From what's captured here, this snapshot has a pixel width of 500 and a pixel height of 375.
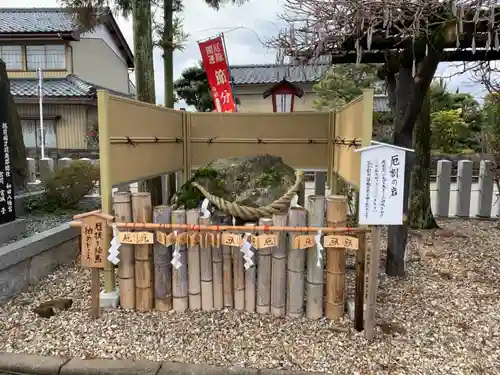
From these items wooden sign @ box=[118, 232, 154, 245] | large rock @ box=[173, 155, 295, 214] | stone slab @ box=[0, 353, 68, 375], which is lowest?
stone slab @ box=[0, 353, 68, 375]

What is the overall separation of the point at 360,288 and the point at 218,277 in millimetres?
1261

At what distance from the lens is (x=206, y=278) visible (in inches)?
138

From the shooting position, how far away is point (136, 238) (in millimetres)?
3328

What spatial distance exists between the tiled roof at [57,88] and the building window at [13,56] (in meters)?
Answer: 0.56

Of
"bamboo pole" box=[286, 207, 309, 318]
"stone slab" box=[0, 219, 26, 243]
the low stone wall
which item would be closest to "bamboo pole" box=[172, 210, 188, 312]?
"bamboo pole" box=[286, 207, 309, 318]

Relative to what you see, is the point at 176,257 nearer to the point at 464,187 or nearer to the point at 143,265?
the point at 143,265

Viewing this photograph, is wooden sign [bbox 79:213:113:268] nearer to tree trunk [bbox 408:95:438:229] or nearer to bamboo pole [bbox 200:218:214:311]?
bamboo pole [bbox 200:218:214:311]

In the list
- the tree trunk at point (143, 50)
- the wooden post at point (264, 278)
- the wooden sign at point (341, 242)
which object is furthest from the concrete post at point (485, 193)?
the tree trunk at point (143, 50)

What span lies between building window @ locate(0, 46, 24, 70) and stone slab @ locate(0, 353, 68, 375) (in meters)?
17.7

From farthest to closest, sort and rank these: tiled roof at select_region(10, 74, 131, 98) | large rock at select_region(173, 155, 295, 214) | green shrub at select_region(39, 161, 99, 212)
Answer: tiled roof at select_region(10, 74, 131, 98) < green shrub at select_region(39, 161, 99, 212) < large rock at select_region(173, 155, 295, 214)

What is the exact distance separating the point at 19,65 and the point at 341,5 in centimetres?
1798

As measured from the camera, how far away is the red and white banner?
743 cm

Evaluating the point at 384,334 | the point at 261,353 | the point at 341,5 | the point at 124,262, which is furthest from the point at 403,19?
the point at 124,262

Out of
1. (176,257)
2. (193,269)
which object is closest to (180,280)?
(193,269)
